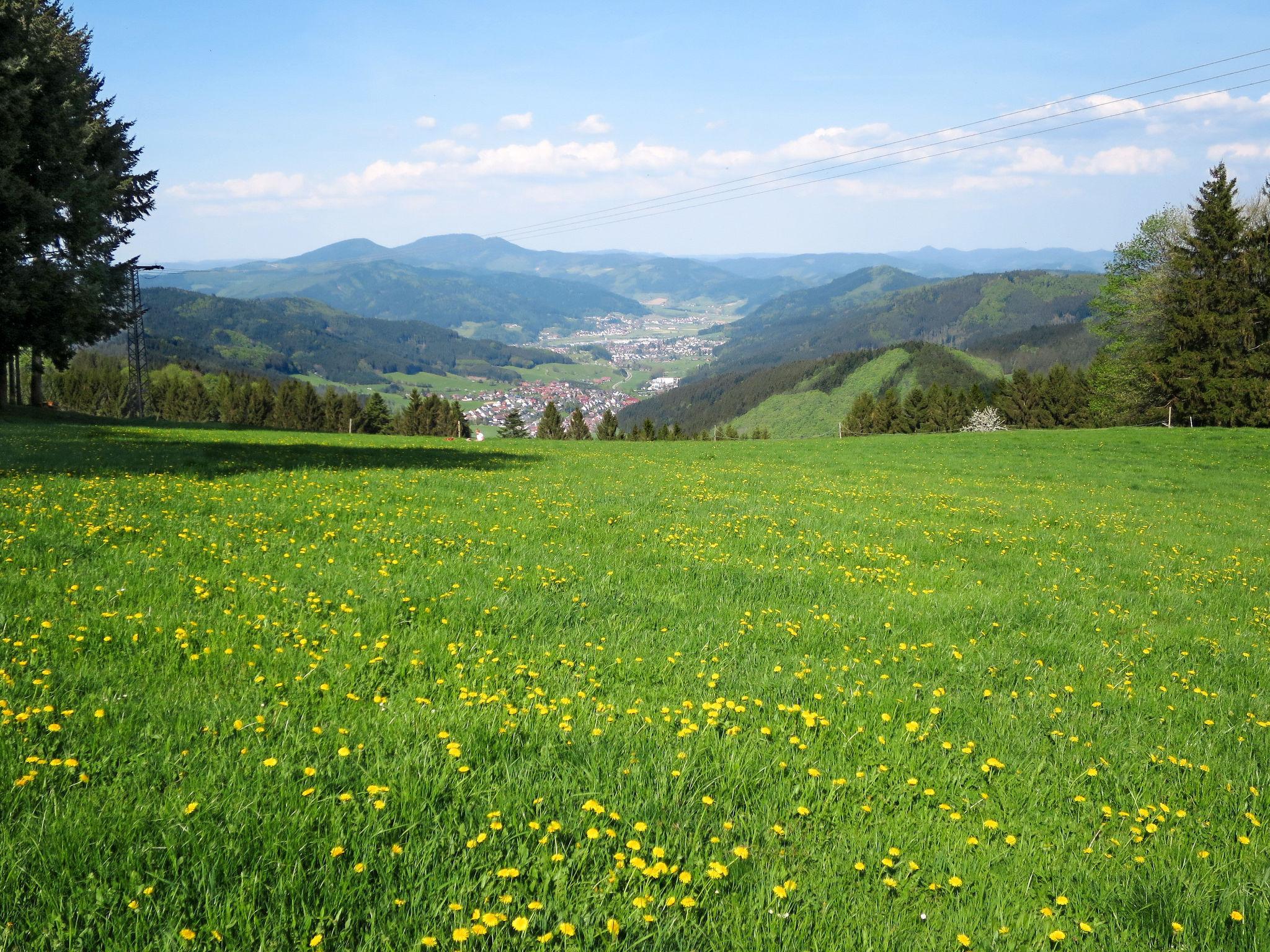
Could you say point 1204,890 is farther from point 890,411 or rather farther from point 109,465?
point 890,411

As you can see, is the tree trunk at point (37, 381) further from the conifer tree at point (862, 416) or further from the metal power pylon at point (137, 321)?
the conifer tree at point (862, 416)

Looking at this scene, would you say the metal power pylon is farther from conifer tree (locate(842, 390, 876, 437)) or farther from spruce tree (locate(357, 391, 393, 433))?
conifer tree (locate(842, 390, 876, 437))

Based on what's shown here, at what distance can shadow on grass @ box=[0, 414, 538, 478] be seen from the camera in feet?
49.5

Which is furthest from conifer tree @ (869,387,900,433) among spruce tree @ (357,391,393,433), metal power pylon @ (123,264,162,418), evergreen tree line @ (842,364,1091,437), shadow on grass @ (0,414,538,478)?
metal power pylon @ (123,264,162,418)

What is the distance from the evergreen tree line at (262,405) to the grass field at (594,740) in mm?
104469

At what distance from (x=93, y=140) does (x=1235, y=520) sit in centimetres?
4929

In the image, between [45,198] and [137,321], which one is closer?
[45,198]

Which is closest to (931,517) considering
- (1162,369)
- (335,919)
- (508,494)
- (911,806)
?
(508,494)

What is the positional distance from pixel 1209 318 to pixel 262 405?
12450 cm

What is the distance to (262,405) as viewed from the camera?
117 meters

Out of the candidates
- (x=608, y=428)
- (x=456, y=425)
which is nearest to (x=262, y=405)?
(x=456, y=425)

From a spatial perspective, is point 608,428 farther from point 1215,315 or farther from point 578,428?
point 1215,315

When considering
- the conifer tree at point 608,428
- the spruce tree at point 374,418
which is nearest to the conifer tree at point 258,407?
the spruce tree at point 374,418

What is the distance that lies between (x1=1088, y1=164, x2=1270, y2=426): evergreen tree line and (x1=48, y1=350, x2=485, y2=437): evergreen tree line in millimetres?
88041
